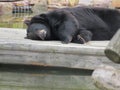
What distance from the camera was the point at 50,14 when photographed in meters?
6.93

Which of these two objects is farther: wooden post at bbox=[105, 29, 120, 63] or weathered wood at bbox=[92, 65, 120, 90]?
weathered wood at bbox=[92, 65, 120, 90]

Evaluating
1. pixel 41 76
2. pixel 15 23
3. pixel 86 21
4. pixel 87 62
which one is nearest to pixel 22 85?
pixel 41 76

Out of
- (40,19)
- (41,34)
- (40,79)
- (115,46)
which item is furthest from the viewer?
(40,19)

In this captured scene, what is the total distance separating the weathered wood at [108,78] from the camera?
3.30m

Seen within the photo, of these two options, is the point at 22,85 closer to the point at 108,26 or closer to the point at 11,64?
the point at 11,64

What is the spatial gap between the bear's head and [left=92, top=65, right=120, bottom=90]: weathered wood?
11.3 ft

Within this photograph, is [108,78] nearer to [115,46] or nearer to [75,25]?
[115,46]

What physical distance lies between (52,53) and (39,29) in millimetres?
558

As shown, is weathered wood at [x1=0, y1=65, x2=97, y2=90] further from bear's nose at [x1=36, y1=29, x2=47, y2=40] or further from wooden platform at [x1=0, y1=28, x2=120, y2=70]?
bear's nose at [x1=36, y1=29, x2=47, y2=40]

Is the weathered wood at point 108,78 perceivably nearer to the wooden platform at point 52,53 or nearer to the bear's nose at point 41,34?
the wooden platform at point 52,53

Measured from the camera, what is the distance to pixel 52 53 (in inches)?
250

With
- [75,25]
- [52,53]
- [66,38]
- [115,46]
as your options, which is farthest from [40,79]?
[115,46]

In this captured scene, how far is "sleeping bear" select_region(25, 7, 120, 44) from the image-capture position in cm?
666

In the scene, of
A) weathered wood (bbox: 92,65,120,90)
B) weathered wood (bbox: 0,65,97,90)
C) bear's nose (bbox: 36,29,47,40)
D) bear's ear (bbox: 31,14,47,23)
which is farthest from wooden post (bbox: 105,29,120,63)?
bear's ear (bbox: 31,14,47,23)
